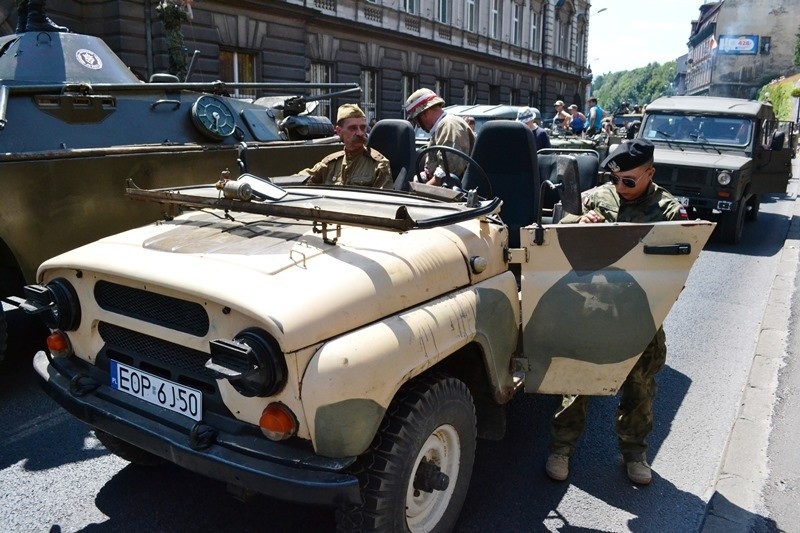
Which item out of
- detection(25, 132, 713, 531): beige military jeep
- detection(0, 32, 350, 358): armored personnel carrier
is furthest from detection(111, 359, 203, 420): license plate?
detection(0, 32, 350, 358): armored personnel carrier

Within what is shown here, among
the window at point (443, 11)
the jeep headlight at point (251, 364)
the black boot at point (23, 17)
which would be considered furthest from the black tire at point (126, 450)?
the window at point (443, 11)

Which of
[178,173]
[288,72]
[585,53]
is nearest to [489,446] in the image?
[178,173]

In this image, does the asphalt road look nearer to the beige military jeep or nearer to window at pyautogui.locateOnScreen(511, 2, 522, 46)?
the beige military jeep

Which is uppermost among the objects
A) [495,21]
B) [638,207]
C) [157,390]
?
[495,21]

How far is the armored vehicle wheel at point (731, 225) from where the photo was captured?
10.2 metres

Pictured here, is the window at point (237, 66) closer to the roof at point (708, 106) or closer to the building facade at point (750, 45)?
the roof at point (708, 106)

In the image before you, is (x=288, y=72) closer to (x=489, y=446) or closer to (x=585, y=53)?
(x=489, y=446)

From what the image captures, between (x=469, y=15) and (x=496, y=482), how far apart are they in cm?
3016

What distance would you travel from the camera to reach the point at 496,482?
3.67m

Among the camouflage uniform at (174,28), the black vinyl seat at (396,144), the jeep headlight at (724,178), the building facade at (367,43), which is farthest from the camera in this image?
the building facade at (367,43)

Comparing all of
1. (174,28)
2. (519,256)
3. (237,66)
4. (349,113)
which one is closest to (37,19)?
(349,113)

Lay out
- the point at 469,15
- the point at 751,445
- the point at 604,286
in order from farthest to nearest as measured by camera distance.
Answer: the point at 469,15, the point at 751,445, the point at 604,286

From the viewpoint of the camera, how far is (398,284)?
9.12ft

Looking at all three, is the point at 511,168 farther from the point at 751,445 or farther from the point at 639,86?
the point at 639,86
